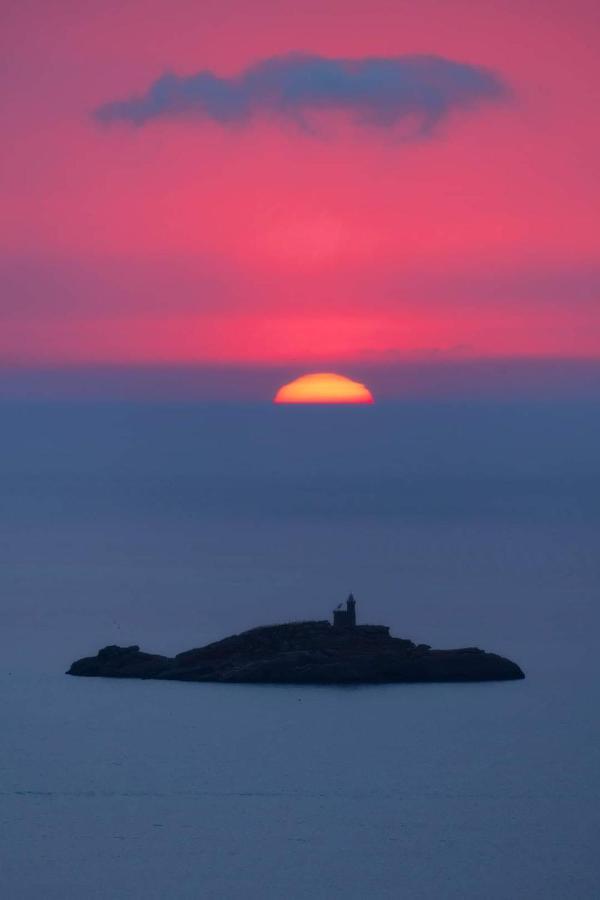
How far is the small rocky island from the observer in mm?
63469

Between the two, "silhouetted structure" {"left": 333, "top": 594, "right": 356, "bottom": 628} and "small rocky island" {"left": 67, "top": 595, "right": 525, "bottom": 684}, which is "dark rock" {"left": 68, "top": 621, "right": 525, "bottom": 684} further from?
"silhouetted structure" {"left": 333, "top": 594, "right": 356, "bottom": 628}

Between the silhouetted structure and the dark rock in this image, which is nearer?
the silhouetted structure

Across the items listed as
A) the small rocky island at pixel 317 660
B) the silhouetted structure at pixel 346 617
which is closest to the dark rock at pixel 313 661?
the small rocky island at pixel 317 660

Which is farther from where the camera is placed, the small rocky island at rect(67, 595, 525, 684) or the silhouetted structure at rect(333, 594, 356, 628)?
the small rocky island at rect(67, 595, 525, 684)

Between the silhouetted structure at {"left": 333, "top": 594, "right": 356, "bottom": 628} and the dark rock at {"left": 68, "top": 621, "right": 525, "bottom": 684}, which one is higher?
the silhouetted structure at {"left": 333, "top": 594, "right": 356, "bottom": 628}

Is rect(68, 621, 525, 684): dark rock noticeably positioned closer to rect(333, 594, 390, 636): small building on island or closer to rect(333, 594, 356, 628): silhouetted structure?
rect(333, 594, 390, 636): small building on island

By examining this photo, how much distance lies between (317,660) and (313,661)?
182 mm

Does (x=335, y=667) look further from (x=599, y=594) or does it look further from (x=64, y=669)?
(x=599, y=594)

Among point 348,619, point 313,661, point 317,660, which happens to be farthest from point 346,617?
point 313,661

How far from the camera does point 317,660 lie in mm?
63531

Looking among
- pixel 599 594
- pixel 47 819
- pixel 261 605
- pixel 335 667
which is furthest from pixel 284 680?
pixel 599 594

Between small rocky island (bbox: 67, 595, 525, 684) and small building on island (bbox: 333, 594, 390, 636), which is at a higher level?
small building on island (bbox: 333, 594, 390, 636)

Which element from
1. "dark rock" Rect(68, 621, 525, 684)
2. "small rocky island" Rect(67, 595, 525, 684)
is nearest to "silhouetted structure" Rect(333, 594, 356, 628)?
"small rocky island" Rect(67, 595, 525, 684)

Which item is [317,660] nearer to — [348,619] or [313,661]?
[313,661]
